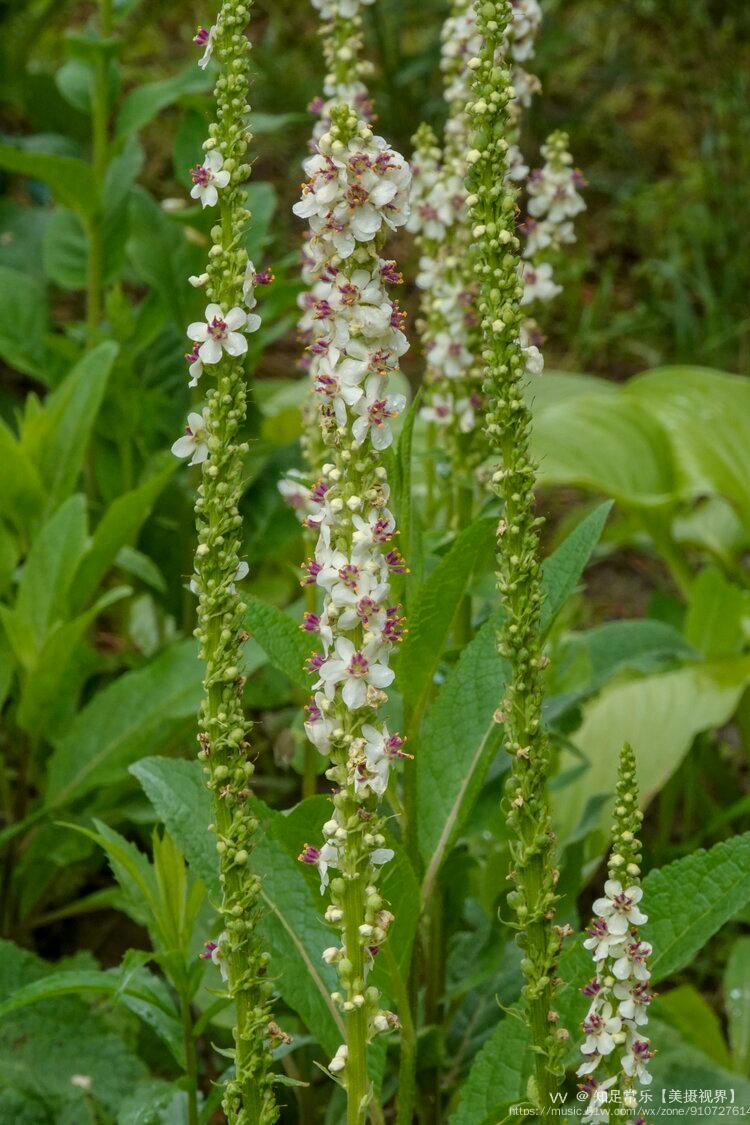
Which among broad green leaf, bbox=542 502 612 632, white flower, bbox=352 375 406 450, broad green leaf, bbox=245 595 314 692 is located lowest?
broad green leaf, bbox=245 595 314 692

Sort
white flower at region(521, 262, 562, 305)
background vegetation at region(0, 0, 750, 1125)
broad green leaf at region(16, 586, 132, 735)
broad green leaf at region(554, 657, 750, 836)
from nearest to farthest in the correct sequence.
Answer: background vegetation at region(0, 0, 750, 1125)
white flower at region(521, 262, 562, 305)
broad green leaf at region(16, 586, 132, 735)
broad green leaf at region(554, 657, 750, 836)

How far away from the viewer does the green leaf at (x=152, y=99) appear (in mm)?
4027

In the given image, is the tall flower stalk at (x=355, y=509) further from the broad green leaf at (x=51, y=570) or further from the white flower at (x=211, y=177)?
the broad green leaf at (x=51, y=570)

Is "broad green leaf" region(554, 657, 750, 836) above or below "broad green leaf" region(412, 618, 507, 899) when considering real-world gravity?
below

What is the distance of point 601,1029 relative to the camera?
186 cm

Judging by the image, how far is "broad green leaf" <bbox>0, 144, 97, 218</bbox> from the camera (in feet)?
12.3

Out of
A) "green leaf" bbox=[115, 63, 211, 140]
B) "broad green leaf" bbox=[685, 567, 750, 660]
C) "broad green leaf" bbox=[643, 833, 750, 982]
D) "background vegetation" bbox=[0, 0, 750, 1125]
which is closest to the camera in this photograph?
"broad green leaf" bbox=[643, 833, 750, 982]

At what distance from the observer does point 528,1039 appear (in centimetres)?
213

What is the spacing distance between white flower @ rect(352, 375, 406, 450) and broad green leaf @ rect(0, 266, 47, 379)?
266 cm

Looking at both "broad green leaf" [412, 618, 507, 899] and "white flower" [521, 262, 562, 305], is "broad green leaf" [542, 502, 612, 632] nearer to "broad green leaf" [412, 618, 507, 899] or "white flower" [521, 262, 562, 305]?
"broad green leaf" [412, 618, 507, 899]

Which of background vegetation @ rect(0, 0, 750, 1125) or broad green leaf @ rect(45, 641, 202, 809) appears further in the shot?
broad green leaf @ rect(45, 641, 202, 809)

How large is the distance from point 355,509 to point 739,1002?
7.10ft

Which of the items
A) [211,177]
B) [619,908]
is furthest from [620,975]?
[211,177]

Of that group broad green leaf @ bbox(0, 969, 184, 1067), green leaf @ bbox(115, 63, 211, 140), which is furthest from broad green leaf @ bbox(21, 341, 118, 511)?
broad green leaf @ bbox(0, 969, 184, 1067)
